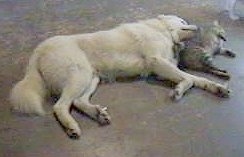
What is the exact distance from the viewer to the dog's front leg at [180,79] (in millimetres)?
2654

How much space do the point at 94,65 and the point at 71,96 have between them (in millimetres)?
301

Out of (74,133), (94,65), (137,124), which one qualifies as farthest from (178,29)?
(74,133)

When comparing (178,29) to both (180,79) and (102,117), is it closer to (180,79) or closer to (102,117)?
(180,79)

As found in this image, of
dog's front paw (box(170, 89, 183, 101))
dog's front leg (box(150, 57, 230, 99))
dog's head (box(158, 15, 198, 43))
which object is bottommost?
dog's front paw (box(170, 89, 183, 101))

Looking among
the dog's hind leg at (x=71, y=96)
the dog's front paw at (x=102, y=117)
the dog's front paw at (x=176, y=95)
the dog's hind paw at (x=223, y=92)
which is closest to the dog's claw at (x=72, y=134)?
the dog's hind leg at (x=71, y=96)

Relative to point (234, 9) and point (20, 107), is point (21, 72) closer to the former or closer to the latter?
point (20, 107)

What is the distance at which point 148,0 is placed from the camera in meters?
4.40

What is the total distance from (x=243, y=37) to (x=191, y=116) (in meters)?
1.29

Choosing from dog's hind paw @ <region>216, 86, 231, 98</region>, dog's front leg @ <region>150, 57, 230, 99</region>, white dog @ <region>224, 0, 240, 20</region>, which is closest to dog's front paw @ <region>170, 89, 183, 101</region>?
dog's front leg @ <region>150, 57, 230, 99</region>

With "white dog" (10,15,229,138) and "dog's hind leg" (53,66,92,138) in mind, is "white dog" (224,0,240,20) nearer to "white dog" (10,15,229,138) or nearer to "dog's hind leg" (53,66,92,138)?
"white dog" (10,15,229,138)

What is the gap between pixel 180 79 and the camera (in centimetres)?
271

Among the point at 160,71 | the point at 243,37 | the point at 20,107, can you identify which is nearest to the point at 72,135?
the point at 20,107

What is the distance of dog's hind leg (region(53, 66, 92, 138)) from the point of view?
7.56ft

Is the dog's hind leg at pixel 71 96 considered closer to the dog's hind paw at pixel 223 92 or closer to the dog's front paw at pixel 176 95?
the dog's front paw at pixel 176 95
